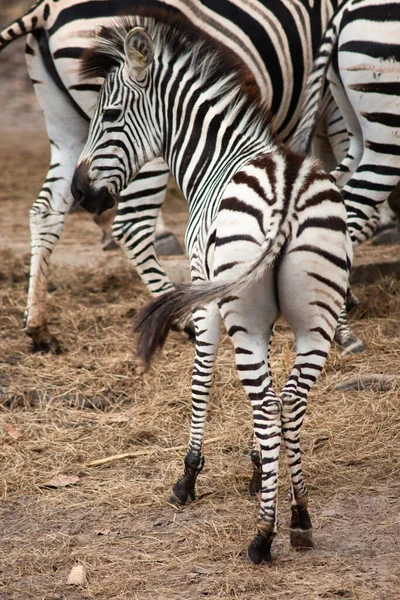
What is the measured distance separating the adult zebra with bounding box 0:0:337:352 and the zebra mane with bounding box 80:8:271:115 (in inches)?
54.6

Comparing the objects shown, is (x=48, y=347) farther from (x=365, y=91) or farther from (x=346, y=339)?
(x=365, y=91)

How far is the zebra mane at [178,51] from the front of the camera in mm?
3869

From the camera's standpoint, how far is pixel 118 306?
693 centimetres

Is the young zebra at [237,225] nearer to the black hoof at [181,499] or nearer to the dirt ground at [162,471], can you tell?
the black hoof at [181,499]

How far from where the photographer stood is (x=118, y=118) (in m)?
4.36

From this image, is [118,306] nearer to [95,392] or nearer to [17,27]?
[95,392]

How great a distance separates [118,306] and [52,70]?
199cm

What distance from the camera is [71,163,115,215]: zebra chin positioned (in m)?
4.54

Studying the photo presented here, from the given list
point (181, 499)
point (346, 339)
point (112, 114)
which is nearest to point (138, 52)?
point (112, 114)

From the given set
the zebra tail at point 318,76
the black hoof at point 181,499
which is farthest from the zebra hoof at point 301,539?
the zebra tail at point 318,76

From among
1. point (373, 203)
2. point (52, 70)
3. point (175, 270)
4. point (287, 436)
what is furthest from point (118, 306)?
point (287, 436)

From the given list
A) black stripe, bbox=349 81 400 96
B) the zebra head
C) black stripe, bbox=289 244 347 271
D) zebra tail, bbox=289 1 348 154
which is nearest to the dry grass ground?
black stripe, bbox=289 244 347 271

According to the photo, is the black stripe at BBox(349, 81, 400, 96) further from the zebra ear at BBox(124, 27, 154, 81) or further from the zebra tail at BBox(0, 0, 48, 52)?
the zebra tail at BBox(0, 0, 48, 52)

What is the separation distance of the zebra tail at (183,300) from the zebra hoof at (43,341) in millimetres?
3049
